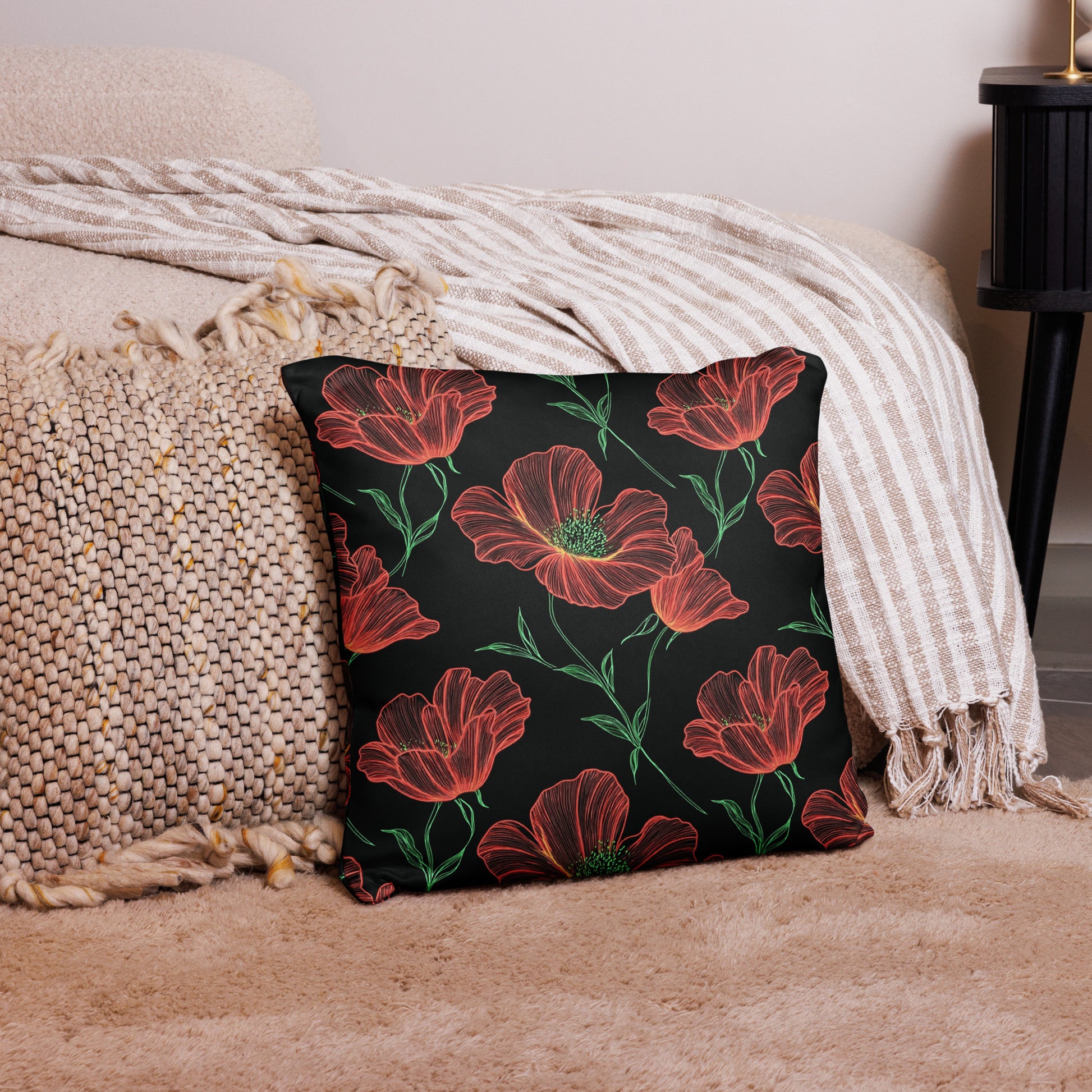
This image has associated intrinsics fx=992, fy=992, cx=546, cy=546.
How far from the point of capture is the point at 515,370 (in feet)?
3.19

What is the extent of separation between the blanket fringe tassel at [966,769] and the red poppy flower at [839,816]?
0.11 meters

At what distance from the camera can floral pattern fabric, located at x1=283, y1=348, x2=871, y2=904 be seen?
29.3 inches

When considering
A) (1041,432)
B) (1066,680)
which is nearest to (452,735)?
(1041,432)

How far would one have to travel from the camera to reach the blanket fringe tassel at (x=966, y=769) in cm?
91

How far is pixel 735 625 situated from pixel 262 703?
376 millimetres

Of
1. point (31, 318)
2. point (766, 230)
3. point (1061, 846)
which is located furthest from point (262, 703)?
point (766, 230)

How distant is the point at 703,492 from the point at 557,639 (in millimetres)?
169

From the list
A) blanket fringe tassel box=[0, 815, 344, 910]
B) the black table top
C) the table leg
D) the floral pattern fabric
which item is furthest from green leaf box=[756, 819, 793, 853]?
the black table top

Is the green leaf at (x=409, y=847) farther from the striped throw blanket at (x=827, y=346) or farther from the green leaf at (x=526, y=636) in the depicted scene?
the striped throw blanket at (x=827, y=346)

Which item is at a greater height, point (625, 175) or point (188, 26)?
point (188, 26)

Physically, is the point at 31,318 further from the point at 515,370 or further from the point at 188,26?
the point at 188,26

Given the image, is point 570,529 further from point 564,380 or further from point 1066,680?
point 1066,680

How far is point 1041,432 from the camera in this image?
4.10ft

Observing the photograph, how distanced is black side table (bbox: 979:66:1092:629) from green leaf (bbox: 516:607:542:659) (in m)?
0.79
